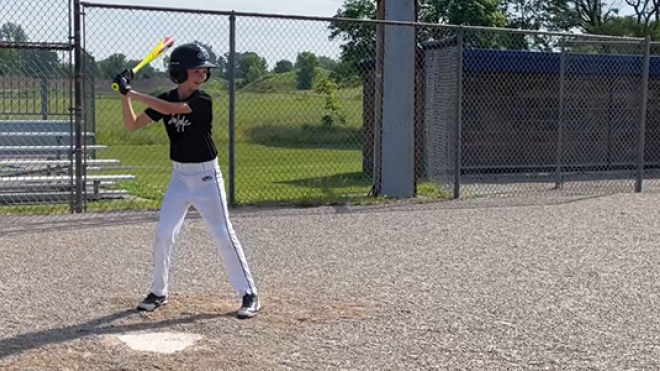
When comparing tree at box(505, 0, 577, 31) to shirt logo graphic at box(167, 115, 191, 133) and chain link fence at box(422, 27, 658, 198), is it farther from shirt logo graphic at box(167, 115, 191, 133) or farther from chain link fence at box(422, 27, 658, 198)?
shirt logo graphic at box(167, 115, 191, 133)

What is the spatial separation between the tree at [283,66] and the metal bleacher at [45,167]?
7.65 feet

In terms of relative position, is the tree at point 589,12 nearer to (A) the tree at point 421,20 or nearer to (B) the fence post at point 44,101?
(A) the tree at point 421,20

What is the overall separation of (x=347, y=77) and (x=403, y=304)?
26.9 feet

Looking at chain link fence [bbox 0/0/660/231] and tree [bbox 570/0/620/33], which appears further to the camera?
tree [bbox 570/0/620/33]

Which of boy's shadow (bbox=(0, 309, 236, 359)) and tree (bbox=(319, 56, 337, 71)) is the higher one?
tree (bbox=(319, 56, 337, 71))

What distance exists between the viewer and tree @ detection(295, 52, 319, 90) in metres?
11.9

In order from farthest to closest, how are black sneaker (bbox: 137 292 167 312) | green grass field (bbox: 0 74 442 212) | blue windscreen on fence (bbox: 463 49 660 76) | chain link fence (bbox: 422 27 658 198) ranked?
chain link fence (bbox: 422 27 658 198) → blue windscreen on fence (bbox: 463 49 660 76) → green grass field (bbox: 0 74 442 212) → black sneaker (bbox: 137 292 167 312)

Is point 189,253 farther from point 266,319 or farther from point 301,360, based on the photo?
point 301,360

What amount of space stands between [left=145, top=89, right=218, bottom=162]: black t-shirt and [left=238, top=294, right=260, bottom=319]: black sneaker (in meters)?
0.94

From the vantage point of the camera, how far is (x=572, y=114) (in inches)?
661

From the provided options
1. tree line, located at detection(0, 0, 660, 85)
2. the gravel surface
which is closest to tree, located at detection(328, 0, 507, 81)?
tree line, located at detection(0, 0, 660, 85)

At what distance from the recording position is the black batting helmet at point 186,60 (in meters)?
5.63

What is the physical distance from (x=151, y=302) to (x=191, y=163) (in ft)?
3.24

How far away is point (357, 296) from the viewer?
648 cm
